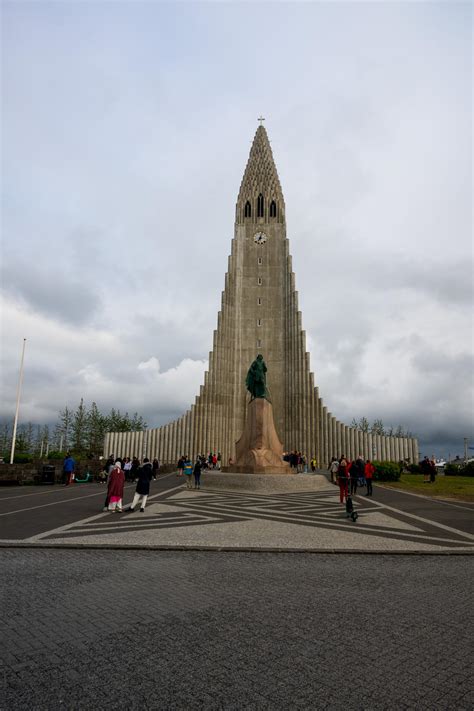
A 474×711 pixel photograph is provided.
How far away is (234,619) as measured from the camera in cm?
419

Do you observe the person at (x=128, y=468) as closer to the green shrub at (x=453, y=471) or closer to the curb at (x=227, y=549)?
the curb at (x=227, y=549)

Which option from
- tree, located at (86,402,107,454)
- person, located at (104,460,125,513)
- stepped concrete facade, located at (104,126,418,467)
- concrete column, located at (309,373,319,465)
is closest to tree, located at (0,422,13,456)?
tree, located at (86,402,107,454)

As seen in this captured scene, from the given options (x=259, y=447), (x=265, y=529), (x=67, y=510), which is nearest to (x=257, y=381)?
(x=259, y=447)

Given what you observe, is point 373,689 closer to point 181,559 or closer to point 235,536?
point 181,559

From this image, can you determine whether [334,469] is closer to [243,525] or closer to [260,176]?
[243,525]

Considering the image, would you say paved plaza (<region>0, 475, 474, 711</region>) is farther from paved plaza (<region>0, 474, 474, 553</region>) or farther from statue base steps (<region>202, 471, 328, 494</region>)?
statue base steps (<region>202, 471, 328, 494</region>)

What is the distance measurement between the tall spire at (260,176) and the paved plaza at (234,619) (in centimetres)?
5010

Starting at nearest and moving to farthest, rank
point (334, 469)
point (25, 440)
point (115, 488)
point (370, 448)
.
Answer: point (115, 488) < point (334, 469) < point (370, 448) < point (25, 440)

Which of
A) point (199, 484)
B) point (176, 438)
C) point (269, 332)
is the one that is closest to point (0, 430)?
point (176, 438)

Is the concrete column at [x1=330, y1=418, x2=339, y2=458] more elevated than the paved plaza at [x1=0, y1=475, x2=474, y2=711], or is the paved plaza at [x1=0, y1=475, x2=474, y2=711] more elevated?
the concrete column at [x1=330, y1=418, x2=339, y2=458]

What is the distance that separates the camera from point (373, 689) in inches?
117

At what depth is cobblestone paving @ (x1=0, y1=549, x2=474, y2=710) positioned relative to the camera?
290 centimetres

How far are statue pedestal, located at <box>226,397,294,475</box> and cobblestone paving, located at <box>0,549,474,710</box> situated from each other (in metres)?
16.3

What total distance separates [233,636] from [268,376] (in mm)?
44492
